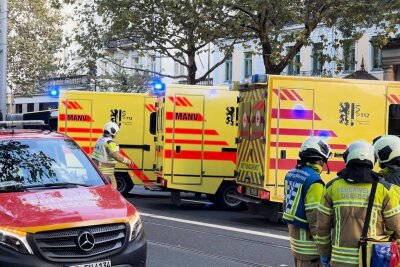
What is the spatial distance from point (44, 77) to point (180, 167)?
83.1ft

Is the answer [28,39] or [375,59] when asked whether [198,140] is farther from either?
[28,39]

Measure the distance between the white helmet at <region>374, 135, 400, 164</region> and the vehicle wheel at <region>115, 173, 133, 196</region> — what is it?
1272cm

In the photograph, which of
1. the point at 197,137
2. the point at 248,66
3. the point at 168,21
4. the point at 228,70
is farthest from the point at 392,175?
the point at 228,70

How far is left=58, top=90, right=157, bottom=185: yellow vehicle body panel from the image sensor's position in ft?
57.3

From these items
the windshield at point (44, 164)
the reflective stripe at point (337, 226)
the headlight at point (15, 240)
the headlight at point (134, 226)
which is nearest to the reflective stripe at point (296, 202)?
the reflective stripe at point (337, 226)

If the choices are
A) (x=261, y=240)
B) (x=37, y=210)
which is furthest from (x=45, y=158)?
(x=261, y=240)

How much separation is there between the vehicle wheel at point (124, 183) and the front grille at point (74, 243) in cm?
1113

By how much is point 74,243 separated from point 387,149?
2.91 metres

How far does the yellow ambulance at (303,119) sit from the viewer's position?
12.1 metres

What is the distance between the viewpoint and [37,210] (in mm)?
6297

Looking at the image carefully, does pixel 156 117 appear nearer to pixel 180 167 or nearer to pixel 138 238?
pixel 180 167

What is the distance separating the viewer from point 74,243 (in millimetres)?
6195

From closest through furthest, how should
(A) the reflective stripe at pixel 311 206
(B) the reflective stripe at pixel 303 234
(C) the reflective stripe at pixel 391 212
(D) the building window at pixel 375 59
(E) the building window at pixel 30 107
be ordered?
(C) the reflective stripe at pixel 391 212 → (A) the reflective stripe at pixel 311 206 → (B) the reflective stripe at pixel 303 234 → (D) the building window at pixel 375 59 → (E) the building window at pixel 30 107

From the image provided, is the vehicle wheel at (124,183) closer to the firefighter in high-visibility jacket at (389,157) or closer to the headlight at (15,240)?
the headlight at (15,240)
